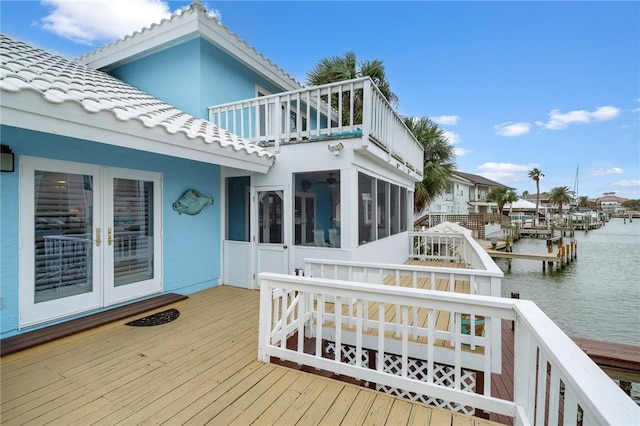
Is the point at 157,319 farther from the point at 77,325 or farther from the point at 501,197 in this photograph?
the point at 501,197

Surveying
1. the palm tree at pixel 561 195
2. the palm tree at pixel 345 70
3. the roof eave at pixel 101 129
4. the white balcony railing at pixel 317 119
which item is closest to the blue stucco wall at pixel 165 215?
the roof eave at pixel 101 129

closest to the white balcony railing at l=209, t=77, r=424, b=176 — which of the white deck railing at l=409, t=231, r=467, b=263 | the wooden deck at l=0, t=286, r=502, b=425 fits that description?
the white deck railing at l=409, t=231, r=467, b=263

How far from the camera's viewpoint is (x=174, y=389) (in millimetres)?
2369

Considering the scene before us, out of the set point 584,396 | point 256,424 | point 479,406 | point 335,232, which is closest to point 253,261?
point 335,232

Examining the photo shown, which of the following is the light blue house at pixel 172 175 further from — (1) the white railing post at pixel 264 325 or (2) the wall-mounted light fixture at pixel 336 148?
(1) the white railing post at pixel 264 325

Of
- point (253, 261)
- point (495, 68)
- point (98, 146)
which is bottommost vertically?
point (253, 261)

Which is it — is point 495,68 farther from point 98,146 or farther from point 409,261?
point 98,146

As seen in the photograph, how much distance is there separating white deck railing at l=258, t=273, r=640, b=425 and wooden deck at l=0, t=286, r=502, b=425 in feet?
0.49

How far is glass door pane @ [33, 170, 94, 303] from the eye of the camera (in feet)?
11.0

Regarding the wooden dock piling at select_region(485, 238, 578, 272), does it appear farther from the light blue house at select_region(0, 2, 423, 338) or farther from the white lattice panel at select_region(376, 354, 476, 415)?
the white lattice panel at select_region(376, 354, 476, 415)

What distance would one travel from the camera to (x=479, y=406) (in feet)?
6.58

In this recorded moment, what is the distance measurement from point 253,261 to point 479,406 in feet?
13.7

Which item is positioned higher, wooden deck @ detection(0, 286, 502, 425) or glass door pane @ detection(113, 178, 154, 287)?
glass door pane @ detection(113, 178, 154, 287)

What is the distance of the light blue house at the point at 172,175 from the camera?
10.4 feet
